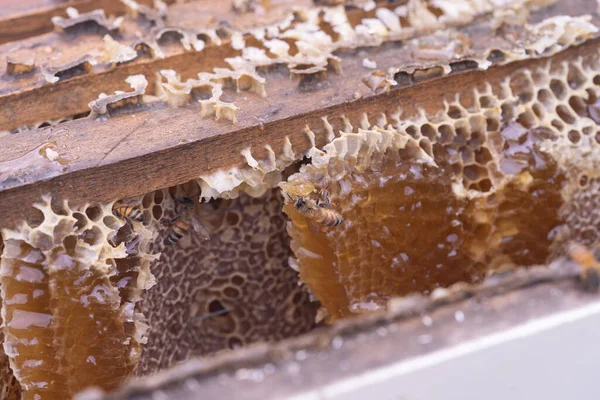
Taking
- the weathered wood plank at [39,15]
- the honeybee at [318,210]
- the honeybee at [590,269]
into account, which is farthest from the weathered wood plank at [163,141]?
the honeybee at [590,269]

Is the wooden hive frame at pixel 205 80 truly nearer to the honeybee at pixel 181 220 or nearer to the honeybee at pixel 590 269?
the honeybee at pixel 181 220

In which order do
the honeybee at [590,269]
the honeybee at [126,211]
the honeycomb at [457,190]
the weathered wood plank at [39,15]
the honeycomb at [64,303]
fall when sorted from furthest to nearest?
the weathered wood plank at [39,15] → the honeycomb at [457,190] → the honeybee at [126,211] → the honeycomb at [64,303] → the honeybee at [590,269]

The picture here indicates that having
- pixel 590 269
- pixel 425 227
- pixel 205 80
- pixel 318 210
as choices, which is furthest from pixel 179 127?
pixel 590 269

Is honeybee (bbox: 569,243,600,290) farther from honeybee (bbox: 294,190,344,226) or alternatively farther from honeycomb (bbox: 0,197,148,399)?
honeycomb (bbox: 0,197,148,399)

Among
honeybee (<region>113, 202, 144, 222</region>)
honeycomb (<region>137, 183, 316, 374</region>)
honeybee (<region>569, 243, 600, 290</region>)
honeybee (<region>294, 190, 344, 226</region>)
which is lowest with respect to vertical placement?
honeycomb (<region>137, 183, 316, 374</region>)

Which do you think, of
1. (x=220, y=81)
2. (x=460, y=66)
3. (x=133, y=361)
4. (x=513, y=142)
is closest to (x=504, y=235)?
(x=513, y=142)

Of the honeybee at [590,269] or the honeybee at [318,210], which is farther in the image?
the honeybee at [318,210]

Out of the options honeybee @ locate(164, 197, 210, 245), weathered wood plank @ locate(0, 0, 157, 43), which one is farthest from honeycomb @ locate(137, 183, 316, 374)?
weathered wood plank @ locate(0, 0, 157, 43)

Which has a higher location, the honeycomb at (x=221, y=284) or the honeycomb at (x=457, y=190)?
the honeycomb at (x=457, y=190)
